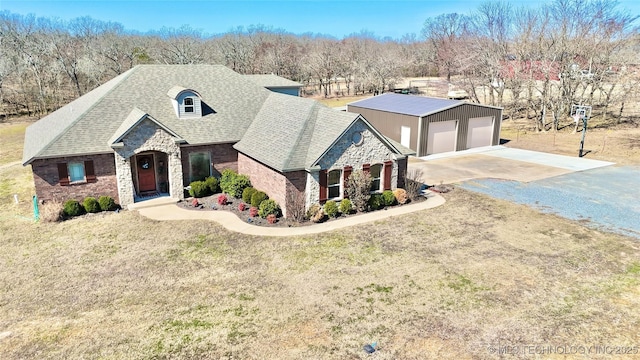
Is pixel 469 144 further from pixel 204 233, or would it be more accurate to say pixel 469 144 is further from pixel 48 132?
pixel 48 132

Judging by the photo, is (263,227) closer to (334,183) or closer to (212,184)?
(334,183)

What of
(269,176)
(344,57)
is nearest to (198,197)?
(269,176)

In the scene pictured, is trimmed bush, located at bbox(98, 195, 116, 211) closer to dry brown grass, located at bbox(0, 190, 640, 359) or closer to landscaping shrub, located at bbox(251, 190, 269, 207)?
dry brown grass, located at bbox(0, 190, 640, 359)

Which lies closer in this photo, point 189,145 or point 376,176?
point 376,176

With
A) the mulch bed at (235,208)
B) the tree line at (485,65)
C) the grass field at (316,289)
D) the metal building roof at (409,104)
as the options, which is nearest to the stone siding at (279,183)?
the mulch bed at (235,208)

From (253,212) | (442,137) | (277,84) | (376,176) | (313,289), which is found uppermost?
(277,84)

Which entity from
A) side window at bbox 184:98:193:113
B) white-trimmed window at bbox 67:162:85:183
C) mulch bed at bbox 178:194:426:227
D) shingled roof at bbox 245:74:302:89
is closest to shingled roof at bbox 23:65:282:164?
side window at bbox 184:98:193:113

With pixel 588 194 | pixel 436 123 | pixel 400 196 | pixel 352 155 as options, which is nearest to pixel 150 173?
pixel 352 155
